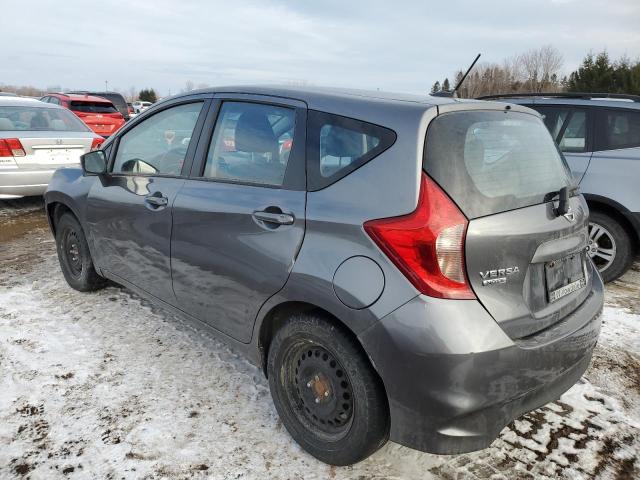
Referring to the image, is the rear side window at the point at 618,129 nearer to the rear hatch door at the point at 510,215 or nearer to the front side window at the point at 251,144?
the rear hatch door at the point at 510,215

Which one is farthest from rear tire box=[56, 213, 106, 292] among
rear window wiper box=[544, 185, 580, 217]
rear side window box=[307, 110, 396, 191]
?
rear window wiper box=[544, 185, 580, 217]

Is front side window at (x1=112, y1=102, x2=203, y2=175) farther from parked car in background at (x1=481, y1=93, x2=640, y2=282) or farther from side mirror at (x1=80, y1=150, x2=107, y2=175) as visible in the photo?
parked car in background at (x1=481, y1=93, x2=640, y2=282)

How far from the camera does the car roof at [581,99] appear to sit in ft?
15.1

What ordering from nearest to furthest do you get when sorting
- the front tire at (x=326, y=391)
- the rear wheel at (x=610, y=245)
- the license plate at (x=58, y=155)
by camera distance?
the front tire at (x=326, y=391) → the rear wheel at (x=610, y=245) → the license plate at (x=58, y=155)

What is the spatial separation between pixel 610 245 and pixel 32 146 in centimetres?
685

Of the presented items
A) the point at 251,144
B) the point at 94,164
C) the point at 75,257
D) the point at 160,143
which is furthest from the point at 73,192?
the point at 251,144

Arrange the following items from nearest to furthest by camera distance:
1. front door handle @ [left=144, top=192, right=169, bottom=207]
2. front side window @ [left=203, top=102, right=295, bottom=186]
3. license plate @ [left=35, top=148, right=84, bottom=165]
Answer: front side window @ [left=203, top=102, right=295, bottom=186] → front door handle @ [left=144, top=192, right=169, bottom=207] → license plate @ [left=35, top=148, right=84, bottom=165]

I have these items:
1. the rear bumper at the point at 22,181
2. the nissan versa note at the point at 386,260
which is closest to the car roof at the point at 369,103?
the nissan versa note at the point at 386,260

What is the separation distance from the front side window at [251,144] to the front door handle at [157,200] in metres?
0.36

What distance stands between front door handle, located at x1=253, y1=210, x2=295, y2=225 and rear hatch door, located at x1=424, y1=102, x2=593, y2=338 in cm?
66

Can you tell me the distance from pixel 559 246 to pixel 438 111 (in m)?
0.81

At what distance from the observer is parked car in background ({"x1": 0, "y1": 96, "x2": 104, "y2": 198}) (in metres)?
6.39

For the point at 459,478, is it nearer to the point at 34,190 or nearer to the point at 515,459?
the point at 515,459

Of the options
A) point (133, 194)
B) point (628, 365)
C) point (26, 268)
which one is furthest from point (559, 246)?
point (26, 268)
